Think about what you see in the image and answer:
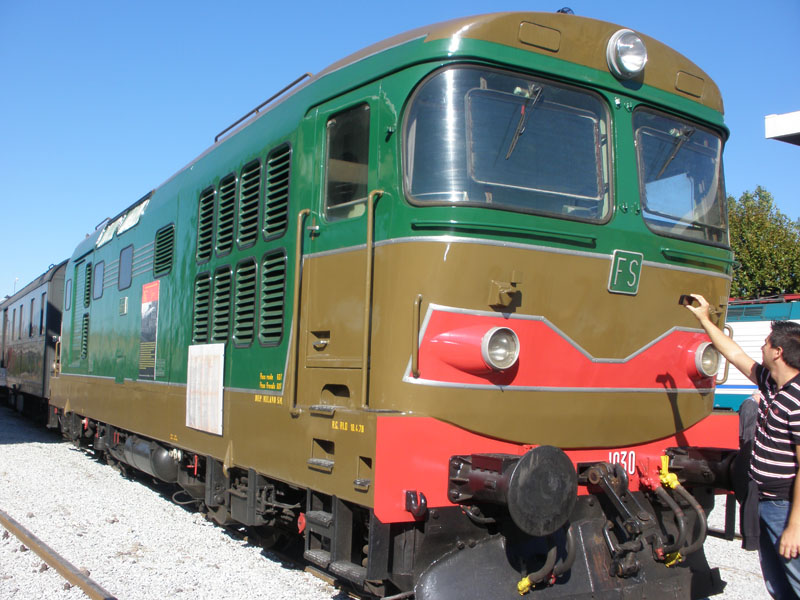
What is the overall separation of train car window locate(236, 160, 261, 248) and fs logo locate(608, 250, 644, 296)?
265cm

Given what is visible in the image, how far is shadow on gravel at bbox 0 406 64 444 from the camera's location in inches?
588

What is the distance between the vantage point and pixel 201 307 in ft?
21.8

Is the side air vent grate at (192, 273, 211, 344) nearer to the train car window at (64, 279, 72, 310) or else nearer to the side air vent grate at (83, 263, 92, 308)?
the side air vent grate at (83, 263, 92, 308)

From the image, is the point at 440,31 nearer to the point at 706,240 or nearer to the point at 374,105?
the point at 374,105

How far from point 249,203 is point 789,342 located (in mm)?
3870

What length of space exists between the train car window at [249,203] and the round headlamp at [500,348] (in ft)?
7.99

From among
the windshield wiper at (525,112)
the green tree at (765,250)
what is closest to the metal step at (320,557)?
the windshield wiper at (525,112)

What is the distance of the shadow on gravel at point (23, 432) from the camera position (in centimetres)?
1493

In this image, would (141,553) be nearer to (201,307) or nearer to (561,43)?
(201,307)

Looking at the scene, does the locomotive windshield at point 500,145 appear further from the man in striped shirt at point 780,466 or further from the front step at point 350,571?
the front step at point 350,571

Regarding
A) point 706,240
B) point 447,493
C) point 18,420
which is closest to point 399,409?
point 447,493

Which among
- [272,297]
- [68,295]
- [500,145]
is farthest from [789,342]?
[68,295]

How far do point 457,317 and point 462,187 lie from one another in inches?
27.6

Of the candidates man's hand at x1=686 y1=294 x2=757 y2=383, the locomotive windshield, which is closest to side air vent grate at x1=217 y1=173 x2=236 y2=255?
the locomotive windshield
